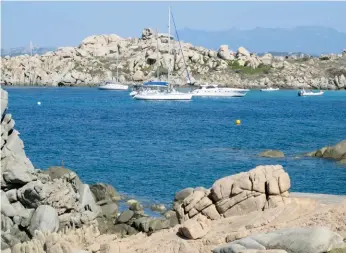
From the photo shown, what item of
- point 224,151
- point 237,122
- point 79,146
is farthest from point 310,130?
point 79,146

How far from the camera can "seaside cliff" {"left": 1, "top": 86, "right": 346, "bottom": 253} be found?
928 inches

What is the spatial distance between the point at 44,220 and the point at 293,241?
12.7 m

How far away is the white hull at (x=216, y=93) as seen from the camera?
6481 inches

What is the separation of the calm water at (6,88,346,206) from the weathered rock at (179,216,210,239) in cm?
1296

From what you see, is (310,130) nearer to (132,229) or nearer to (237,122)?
(237,122)

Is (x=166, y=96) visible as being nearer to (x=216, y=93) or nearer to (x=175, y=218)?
(x=216, y=93)

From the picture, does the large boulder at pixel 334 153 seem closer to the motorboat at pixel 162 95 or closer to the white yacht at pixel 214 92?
the motorboat at pixel 162 95

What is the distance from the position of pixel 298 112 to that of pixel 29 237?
317 ft

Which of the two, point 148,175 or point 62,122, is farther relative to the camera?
point 62,122

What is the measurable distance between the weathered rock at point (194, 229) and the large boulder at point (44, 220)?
6.67 m

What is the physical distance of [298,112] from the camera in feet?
394

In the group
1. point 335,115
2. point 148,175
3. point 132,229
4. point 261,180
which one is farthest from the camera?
point 335,115

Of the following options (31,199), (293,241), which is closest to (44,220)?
(31,199)

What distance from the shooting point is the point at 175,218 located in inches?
1251
